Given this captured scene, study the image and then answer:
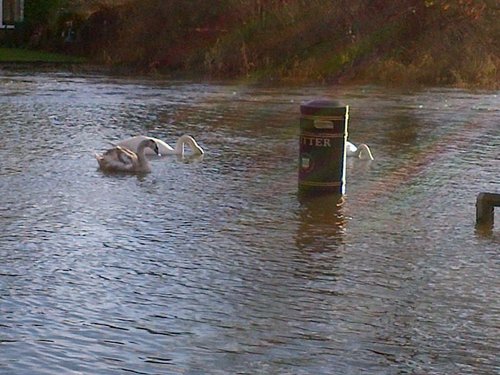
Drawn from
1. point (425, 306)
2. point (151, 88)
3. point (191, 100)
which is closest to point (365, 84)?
point (151, 88)

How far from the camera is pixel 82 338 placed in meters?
7.24

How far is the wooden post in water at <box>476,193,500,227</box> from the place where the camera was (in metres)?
11.3

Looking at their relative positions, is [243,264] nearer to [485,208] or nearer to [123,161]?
[485,208]

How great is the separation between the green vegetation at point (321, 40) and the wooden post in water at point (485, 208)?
2669 centimetres

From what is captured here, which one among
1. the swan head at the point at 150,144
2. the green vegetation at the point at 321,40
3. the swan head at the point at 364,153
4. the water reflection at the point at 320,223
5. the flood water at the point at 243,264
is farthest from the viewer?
the green vegetation at the point at 321,40

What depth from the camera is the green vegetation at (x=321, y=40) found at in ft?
134

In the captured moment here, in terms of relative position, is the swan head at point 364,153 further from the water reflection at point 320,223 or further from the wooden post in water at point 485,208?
the wooden post in water at point 485,208

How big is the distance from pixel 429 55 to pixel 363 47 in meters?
2.72

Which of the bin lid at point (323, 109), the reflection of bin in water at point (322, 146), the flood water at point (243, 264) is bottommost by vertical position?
the flood water at point (243, 264)

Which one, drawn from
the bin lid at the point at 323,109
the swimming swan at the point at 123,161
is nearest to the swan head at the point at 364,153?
the swimming swan at the point at 123,161

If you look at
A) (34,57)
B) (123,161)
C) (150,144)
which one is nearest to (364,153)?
(150,144)

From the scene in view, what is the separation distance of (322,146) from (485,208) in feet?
7.17

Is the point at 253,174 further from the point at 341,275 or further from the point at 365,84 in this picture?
the point at 365,84

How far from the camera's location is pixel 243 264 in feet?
30.9
